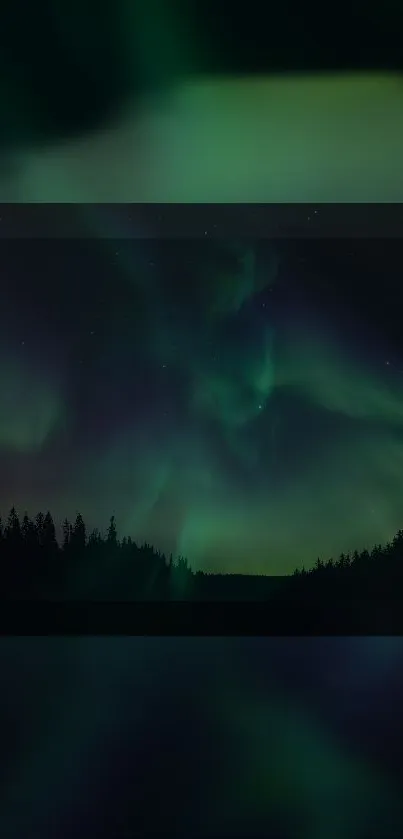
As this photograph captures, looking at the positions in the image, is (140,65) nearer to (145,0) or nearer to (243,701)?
(145,0)

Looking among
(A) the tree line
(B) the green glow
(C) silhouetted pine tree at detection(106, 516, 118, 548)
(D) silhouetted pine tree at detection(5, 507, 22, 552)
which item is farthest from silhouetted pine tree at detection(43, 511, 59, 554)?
(B) the green glow

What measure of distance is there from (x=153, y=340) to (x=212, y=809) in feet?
6.32

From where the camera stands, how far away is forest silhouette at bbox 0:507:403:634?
3324mm

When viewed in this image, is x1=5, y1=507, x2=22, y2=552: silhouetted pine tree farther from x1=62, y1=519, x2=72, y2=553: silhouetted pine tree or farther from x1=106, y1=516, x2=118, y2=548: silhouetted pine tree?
x1=106, y1=516, x2=118, y2=548: silhouetted pine tree

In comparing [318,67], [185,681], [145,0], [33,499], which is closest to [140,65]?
[145,0]

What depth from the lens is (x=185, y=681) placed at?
9.46ft

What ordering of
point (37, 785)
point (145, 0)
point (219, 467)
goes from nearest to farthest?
point (37, 785)
point (145, 0)
point (219, 467)

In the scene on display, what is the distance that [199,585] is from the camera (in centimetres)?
333

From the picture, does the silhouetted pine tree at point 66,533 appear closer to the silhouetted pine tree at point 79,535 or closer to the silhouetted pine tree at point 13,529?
the silhouetted pine tree at point 79,535

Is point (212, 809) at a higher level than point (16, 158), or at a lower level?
lower

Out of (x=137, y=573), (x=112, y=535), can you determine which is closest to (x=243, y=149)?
(x=112, y=535)

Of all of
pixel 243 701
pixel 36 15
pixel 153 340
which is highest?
pixel 36 15

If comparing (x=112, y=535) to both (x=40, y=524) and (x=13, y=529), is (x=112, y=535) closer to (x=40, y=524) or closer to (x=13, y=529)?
(x=40, y=524)

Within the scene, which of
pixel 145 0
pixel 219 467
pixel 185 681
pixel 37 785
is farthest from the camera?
pixel 219 467
